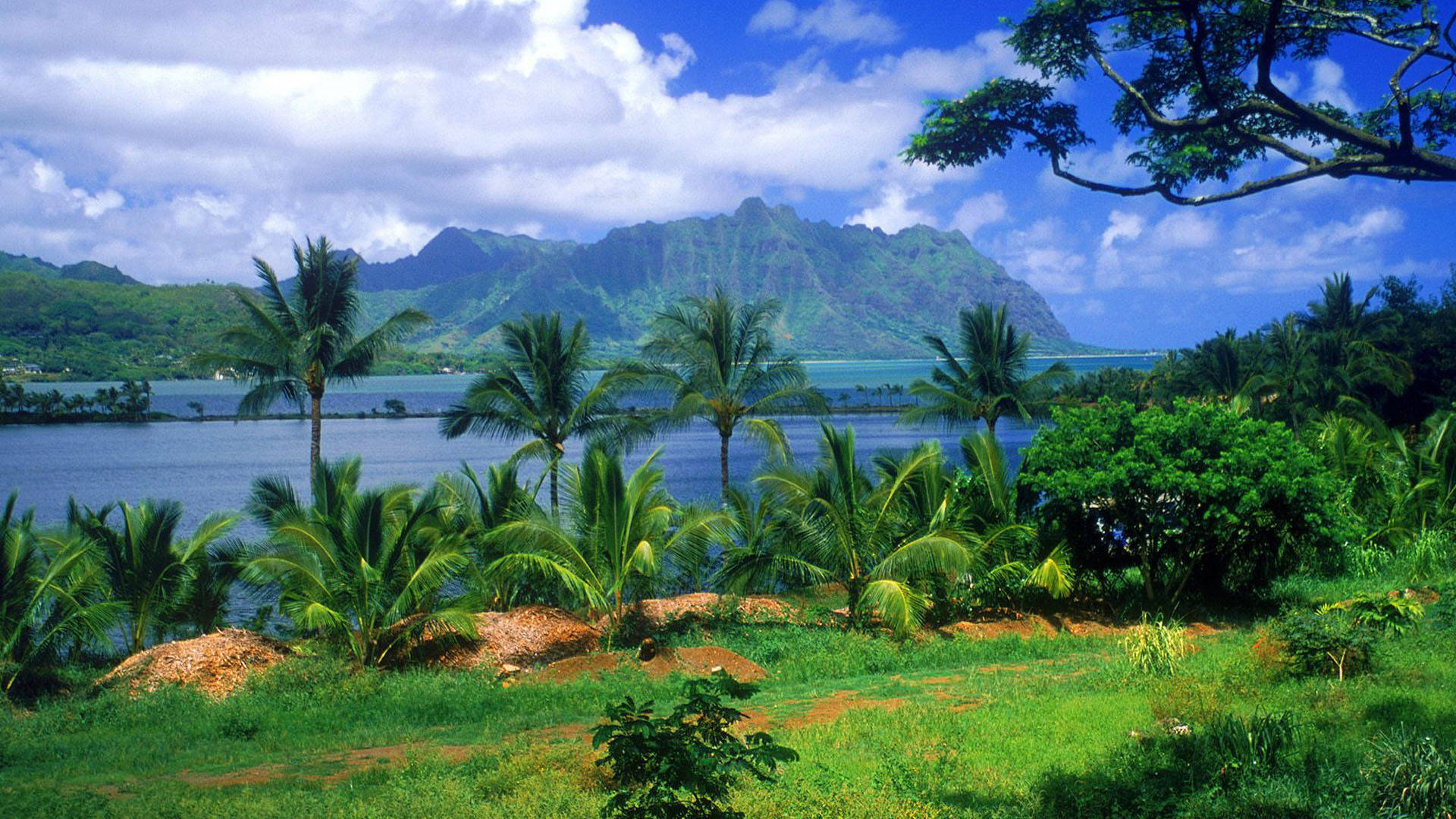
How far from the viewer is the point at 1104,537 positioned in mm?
16266

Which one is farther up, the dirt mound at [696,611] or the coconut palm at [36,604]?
the coconut palm at [36,604]

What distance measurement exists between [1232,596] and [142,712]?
622 inches

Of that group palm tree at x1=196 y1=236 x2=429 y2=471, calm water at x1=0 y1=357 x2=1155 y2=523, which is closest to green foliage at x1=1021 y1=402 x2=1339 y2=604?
palm tree at x1=196 y1=236 x2=429 y2=471

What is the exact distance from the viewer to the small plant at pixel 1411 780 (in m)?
6.02

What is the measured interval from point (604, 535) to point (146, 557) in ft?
23.3

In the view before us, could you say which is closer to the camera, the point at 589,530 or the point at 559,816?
the point at 559,816

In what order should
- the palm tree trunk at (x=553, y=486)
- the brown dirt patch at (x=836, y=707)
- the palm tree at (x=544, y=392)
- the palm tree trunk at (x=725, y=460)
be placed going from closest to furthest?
the brown dirt patch at (x=836, y=707)
the palm tree trunk at (x=553, y=486)
the palm tree trunk at (x=725, y=460)
the palm tree at (x=544, y=392)

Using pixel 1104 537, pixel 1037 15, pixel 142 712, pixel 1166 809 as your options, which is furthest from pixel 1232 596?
pixel 142 712

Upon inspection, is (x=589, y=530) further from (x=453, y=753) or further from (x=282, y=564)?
(x=453, y=753)

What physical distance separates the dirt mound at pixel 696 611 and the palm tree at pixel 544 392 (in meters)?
3.96

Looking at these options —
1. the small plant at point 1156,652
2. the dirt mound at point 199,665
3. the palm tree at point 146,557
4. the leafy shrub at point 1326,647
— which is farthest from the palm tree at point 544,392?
the leafy shrub at point 1326,647

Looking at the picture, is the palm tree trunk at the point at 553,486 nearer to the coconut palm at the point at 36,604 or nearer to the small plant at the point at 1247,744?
the coconut palm at the point at 36,604

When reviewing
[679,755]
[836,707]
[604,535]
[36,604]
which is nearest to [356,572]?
[604,535]

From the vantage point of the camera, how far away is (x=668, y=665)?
43.9 ft
